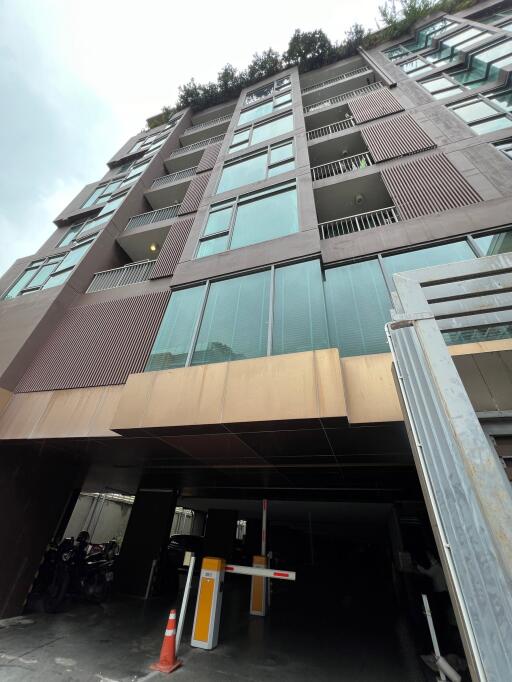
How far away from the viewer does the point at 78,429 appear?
6.09 metres

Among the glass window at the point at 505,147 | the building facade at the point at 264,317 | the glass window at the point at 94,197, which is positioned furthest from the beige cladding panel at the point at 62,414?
the glass window at the point at 94,197

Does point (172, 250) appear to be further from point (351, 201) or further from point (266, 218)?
point (351, 201)

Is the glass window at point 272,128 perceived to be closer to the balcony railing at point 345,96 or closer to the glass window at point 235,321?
the balcony railing at point 345,96

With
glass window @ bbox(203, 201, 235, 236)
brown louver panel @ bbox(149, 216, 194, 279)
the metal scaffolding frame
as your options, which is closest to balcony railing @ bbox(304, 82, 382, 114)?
glass window @ bbox(203, 201, 235, 236)

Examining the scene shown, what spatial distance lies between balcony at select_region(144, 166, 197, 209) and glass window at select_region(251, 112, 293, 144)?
11.8 ft

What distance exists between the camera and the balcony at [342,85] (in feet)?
50.3

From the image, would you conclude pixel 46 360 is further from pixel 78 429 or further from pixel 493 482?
pixel 493 482

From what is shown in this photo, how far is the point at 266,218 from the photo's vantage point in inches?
338

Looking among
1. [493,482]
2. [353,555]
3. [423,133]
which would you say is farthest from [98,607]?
[353,555]

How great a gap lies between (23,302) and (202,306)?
24.2ft

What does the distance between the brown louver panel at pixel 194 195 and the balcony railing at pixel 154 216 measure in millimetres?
771

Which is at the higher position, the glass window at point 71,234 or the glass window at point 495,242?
the glass window at point 71,234

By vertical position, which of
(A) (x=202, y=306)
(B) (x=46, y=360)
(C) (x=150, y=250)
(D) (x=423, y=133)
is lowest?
(B) (x=46, y=360)

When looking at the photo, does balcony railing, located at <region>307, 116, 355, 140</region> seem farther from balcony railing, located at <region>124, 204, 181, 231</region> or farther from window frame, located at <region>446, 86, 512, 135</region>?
balcony railing, located at <region>124, 204, 181, 231</region>
